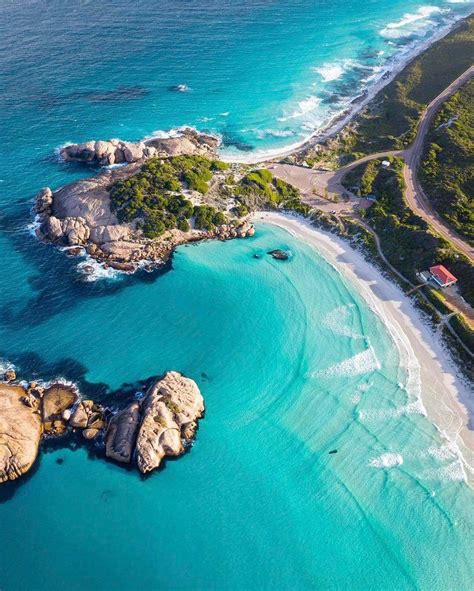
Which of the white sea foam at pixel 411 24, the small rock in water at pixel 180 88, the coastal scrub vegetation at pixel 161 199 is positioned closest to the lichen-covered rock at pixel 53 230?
the coastal scrub vegetation at pixel 161 199

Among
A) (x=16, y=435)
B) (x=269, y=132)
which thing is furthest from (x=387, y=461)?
(x=269, y=132)

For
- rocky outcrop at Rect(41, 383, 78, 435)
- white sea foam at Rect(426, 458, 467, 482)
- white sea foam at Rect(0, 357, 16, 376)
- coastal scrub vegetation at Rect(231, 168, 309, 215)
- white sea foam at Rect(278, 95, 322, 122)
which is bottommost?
white sea foam at Rect(0, 357, 16, 376)

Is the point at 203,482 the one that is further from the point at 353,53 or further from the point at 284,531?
the point at 353,53

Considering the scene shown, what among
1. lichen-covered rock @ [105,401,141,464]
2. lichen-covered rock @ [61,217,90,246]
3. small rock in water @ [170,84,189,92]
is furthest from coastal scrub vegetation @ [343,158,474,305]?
small rock in water @ [170,84,189,92]

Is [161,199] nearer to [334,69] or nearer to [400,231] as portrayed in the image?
[400,231]

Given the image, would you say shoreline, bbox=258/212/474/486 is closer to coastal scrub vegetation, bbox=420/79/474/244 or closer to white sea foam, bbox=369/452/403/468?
white sea foam, bbox=369/452/403/468
